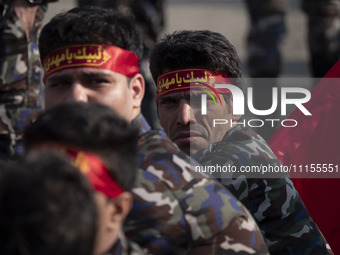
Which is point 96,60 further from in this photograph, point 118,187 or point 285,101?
point 285,101

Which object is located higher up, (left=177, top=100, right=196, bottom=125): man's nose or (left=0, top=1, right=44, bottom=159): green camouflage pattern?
(left=0, top=1, right=44, bottom=159): green camouflage pattern

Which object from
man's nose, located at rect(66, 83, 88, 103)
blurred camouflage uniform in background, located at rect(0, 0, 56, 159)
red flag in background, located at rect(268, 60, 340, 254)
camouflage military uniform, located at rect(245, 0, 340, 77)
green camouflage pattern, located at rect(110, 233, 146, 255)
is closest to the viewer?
green camouflage pattern, located at rect(110, 233, 146, 255)

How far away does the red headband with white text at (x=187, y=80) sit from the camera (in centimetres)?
413

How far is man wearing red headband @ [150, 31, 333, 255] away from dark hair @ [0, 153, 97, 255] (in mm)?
1571

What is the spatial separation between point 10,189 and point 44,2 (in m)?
3.54

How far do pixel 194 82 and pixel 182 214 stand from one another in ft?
4.73

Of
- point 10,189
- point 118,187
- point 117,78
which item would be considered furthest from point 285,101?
point 10,189

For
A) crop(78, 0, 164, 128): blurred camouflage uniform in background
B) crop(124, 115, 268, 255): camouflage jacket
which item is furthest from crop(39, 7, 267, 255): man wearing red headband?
crop(78, 0, 164, 128): blurred camouflage uniform in background

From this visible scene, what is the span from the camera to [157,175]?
2871 mm

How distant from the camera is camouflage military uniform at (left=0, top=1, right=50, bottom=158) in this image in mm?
5223

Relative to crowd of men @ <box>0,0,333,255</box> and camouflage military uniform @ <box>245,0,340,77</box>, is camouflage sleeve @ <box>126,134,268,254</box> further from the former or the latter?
camouflage military uniform @ <box>245,0,340,77</box>

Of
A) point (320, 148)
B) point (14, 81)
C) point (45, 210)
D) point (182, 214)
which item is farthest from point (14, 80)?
point (45, 210)

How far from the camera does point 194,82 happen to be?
414 cm

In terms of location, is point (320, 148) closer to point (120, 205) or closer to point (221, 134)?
point (221, 134)
